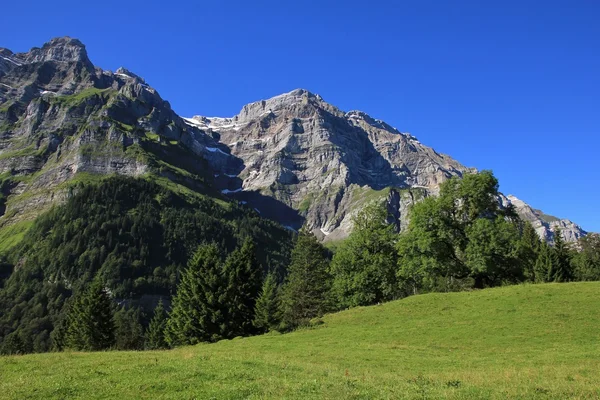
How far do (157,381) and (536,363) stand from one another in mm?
22089

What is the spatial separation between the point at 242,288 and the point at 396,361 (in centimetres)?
3738

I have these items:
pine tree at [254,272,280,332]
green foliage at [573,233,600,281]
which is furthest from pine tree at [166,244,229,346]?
green foliage at [573,233,600,281]

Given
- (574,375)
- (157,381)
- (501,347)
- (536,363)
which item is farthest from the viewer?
(501,347)

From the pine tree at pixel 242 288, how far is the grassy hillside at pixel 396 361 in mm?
15493

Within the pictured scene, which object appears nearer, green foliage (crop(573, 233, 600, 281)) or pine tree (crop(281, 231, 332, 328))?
pine tree (crop(281, 231, 332, 328))

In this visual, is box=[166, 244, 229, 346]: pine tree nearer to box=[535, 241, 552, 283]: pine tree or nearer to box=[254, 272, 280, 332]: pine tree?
box=[254, 272, 280, 332]: pine tree

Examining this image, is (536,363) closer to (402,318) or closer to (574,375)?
(574,375)

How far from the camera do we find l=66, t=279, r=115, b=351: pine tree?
3073 inches

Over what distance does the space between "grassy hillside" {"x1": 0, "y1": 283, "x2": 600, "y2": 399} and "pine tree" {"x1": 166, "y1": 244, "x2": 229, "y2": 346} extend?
17.2 meters

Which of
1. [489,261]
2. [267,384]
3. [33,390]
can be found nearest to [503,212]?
[489,261]

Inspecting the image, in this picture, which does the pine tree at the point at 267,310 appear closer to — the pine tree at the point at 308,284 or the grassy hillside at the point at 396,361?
the pine tree at the point at 308,284

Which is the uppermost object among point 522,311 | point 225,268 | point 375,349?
point 225,268

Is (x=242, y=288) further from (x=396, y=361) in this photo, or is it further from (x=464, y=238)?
(x=396, y=361)

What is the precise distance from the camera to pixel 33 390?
17078 millimetres
